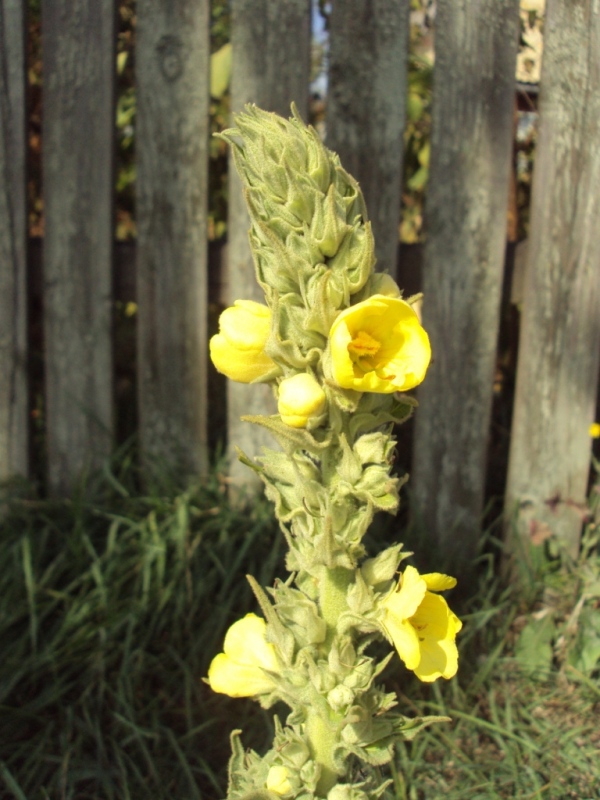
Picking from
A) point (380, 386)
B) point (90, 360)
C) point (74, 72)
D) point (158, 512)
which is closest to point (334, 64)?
point (74, 72)

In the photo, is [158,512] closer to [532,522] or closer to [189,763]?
[189,763]

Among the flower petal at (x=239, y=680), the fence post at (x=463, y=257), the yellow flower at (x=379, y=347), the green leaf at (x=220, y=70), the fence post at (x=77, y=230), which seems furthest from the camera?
the green leaf at (x=220, y=70)

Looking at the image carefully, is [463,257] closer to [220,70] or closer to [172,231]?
[172,231]

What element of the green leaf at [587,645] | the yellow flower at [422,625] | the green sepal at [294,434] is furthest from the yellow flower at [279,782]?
the green leaf at [587,645]

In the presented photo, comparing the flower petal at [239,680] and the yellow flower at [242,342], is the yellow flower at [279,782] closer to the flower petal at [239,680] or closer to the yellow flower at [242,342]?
the flower petal at [239,680]

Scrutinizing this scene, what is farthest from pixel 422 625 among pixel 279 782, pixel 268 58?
pixel 268 58
